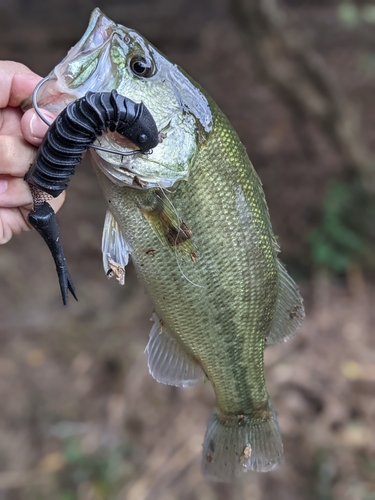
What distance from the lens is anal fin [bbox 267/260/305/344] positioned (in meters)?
1.66

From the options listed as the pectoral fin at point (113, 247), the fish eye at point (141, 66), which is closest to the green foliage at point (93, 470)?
the pectoral fin at point (113, 247)

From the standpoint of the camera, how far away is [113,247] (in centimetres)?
150

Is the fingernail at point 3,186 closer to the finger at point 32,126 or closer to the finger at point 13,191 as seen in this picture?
the finger at point 13,191

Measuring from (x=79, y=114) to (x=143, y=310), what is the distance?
3.30 meters

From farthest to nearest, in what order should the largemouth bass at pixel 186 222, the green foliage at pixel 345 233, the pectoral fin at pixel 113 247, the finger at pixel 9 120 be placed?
1. the green foliage at pixel 345 233
2. the finger at pixel 9 120
3. the pectoral fin at pixel 113 247
4. the largemouth bass at pixel 186 222

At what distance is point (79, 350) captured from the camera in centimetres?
398

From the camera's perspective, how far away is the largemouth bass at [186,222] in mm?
1337

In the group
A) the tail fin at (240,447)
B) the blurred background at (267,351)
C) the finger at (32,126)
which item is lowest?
the blurred background at (267,351)

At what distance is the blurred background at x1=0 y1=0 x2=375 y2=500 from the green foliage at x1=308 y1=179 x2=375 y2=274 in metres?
0.01

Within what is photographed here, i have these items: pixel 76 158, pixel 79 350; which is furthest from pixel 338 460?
pixel 76 158

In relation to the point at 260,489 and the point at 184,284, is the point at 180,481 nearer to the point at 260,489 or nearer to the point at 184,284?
the point at 260,489

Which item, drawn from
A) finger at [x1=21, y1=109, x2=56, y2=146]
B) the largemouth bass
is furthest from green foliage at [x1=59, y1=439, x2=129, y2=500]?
finger at [x1=21, y1=109, x2=56, y2=146]

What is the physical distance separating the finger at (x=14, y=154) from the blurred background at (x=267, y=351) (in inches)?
106

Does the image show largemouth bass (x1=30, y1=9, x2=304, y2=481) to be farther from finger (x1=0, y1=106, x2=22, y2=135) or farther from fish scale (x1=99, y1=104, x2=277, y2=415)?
finger (x1=0, y1=106, x2=22, y2=135)
